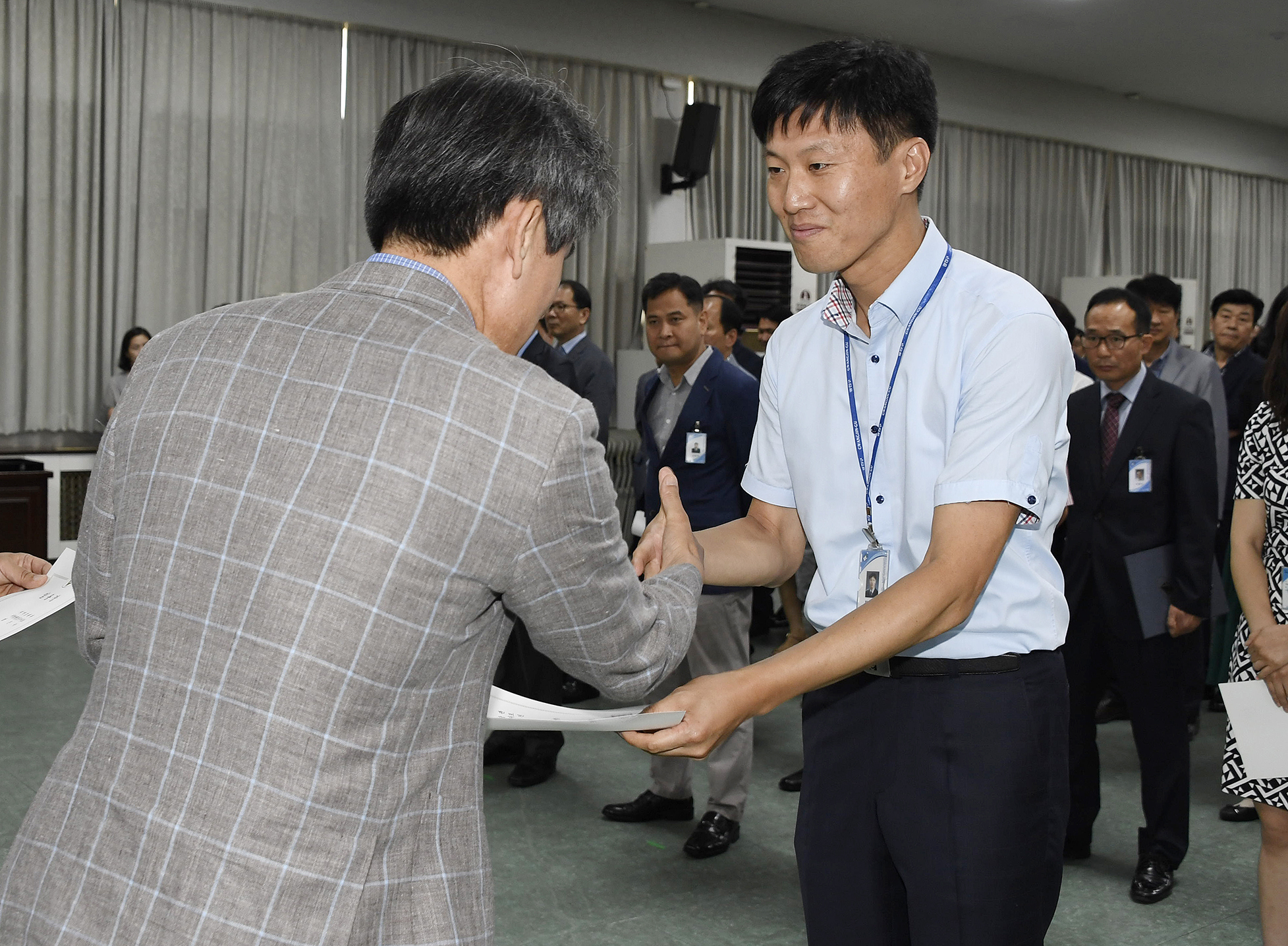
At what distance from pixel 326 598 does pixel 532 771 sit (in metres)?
3.35

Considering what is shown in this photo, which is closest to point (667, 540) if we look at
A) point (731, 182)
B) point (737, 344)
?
point (737, 344)

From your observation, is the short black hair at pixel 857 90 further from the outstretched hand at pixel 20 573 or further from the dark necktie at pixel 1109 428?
the dark necktie at pixel 1109 428

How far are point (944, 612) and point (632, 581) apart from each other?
0.50m

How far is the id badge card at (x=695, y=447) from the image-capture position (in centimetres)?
402

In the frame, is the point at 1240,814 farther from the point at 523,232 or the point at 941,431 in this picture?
the point at 523,232

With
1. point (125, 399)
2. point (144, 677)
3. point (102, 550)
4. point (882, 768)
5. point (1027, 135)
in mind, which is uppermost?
point (1027, 135)

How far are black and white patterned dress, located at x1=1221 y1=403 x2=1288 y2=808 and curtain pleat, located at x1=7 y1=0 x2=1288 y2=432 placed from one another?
4.86 meters

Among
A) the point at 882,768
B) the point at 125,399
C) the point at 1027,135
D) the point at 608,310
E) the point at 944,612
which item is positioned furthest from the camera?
the point at 1027,135

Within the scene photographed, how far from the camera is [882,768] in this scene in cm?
164

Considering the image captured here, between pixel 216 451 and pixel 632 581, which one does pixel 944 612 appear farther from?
pixel 216 451

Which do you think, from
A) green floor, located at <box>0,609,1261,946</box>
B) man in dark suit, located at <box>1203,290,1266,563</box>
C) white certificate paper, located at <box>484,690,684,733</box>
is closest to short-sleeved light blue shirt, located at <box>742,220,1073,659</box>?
white certificate paper, located at <box>484,690,684,733</box>

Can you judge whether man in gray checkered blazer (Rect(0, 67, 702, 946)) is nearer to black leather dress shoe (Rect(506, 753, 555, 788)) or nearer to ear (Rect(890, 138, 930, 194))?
ear (Rect(890, 138, 930, 194))

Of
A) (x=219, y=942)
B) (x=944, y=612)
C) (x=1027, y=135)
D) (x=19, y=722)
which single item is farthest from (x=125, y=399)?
(x=1027, y=135)

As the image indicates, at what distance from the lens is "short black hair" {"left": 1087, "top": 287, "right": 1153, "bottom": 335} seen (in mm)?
3562
